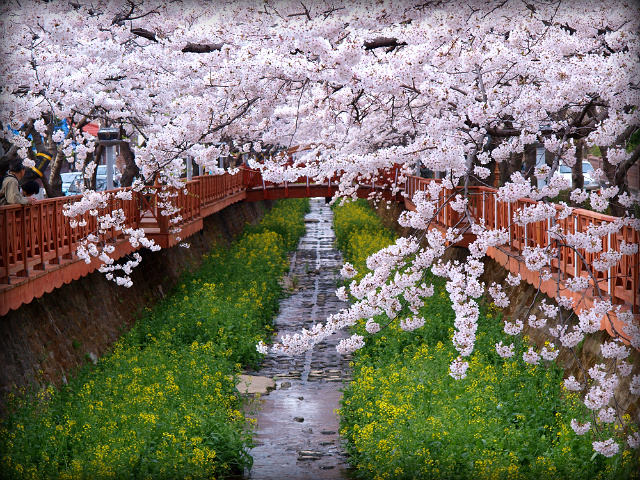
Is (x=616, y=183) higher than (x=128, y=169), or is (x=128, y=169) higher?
(x=128, y=169)

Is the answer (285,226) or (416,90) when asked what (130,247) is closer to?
(416,90)

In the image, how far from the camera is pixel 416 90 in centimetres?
744

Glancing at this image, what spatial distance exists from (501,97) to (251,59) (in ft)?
10.6

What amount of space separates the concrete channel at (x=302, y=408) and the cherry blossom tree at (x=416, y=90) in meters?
2.88

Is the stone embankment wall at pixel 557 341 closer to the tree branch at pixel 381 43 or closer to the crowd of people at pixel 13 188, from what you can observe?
the tree branch at pixel 381 43

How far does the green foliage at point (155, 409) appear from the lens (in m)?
8.24

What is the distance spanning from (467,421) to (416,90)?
4.58m

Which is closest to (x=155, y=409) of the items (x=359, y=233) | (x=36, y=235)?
(x=36, y=235)

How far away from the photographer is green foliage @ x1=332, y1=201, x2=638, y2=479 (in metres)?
8.25

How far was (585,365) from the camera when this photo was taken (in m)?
10.2

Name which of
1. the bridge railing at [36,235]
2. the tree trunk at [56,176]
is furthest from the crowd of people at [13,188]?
the tree trunk at [56,176]

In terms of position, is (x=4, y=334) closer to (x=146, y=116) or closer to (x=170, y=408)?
(x=170, y=408)

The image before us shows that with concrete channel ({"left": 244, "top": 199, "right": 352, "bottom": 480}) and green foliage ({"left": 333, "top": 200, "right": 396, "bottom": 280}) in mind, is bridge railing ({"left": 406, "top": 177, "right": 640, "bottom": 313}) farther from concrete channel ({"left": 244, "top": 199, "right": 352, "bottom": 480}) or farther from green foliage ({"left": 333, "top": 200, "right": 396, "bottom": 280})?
green foliage ({"left": 333, "top": 200, "right": 396, "bottom": 280})

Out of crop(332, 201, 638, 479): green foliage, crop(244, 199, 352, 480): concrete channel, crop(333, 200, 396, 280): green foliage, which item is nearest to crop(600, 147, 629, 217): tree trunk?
crop(332, 201, 638, 479): green foliage
